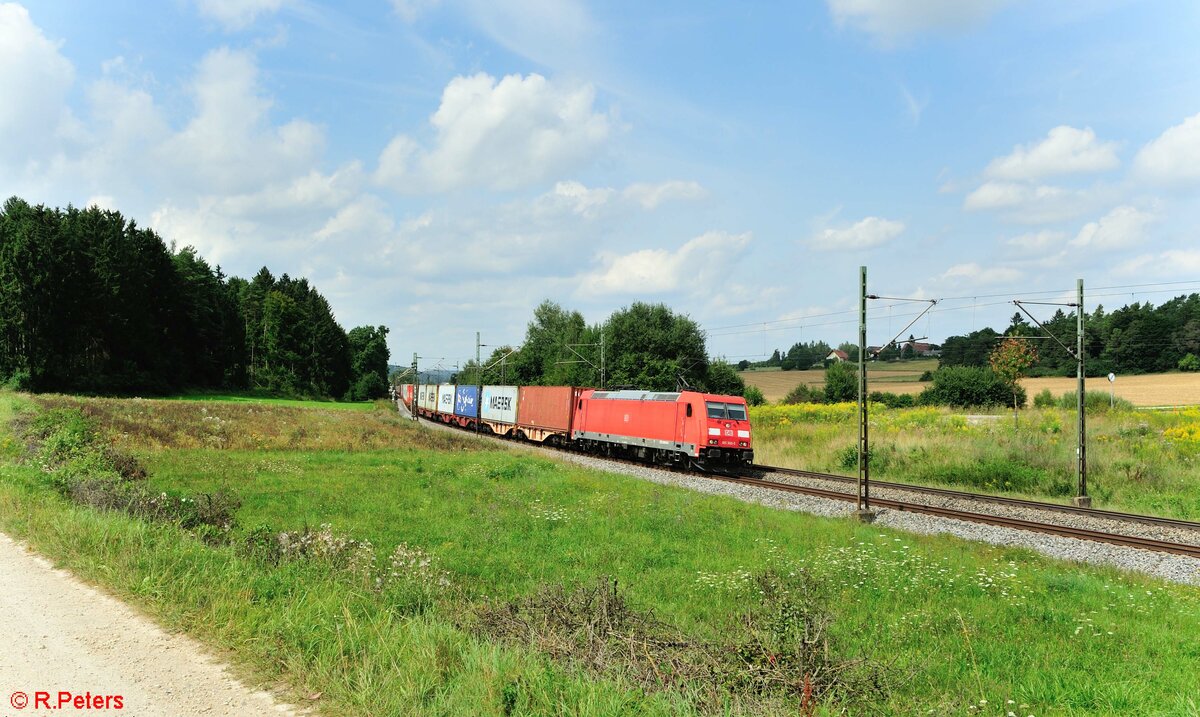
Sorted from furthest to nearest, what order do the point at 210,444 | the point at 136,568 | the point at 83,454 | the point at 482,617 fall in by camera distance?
1. the point at 210,444
2. the point at 83,454
3. the point at 136,568
4. the point at 482,617

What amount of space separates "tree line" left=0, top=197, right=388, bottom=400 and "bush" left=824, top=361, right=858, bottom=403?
62984 mm

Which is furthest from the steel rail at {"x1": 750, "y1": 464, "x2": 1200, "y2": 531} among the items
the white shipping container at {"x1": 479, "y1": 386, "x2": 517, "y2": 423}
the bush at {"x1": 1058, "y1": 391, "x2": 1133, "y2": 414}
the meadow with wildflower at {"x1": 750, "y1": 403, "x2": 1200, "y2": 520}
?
the white shipping container at {"x1": 479, "y1": 386, "x2": 517, "y2": 423}

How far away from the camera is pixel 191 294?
262ft

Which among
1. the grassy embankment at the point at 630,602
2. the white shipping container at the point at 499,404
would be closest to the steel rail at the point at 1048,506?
the grassy embankment at the point at 630,602

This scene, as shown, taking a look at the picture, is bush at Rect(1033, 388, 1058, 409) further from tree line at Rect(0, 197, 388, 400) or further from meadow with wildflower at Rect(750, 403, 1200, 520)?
tree line at Rect(0, 197, 388, 400)

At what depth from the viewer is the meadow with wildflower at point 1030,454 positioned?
71.9ft

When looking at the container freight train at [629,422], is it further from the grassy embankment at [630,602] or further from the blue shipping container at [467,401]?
the grassy embankment at [630,602]

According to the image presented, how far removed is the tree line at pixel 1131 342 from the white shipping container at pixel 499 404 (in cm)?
3949

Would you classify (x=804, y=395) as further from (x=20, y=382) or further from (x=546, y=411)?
(x=20, y=382)

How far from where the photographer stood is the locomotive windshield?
2706 centimetres

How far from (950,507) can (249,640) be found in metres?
19.2

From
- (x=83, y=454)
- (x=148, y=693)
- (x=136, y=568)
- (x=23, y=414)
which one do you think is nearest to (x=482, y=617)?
(x=148, y=693)

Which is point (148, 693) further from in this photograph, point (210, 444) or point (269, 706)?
point (210, 444)

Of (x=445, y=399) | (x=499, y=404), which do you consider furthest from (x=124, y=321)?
(x=499, y=404)
